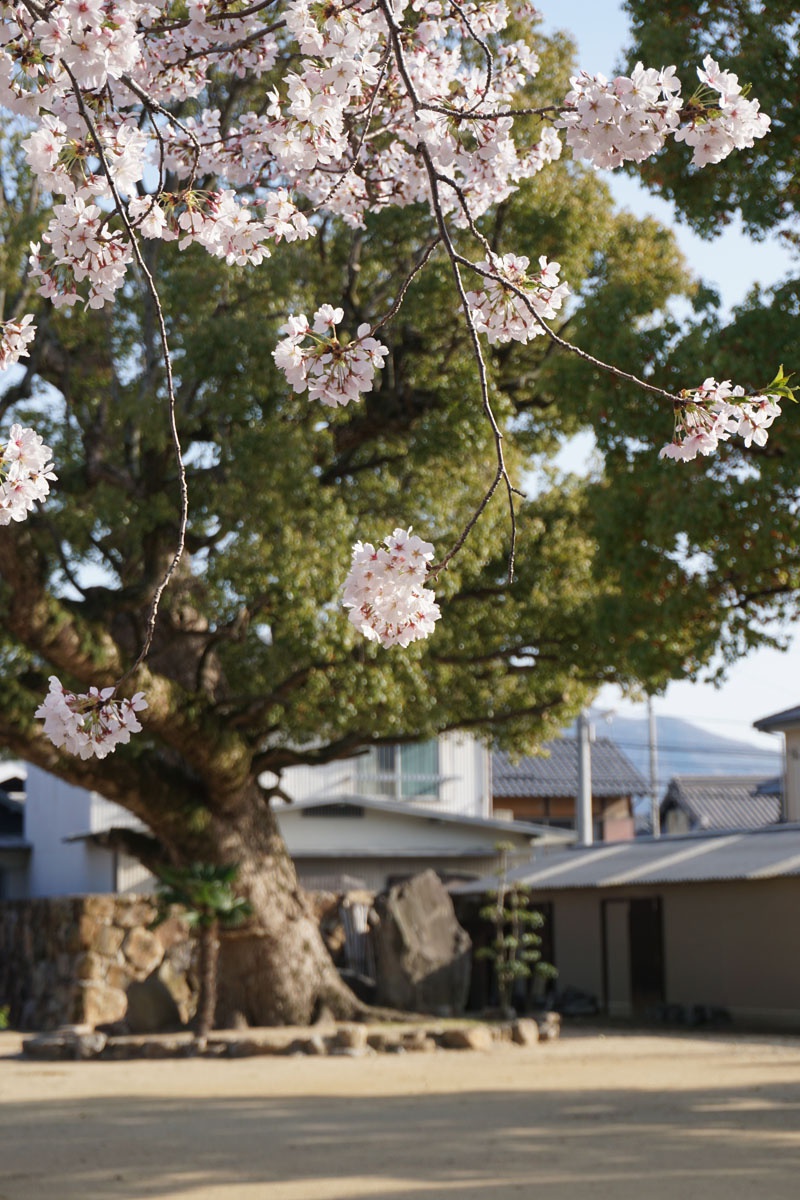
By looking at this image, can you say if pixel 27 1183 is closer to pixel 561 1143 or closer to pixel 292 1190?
pixel 292 1190

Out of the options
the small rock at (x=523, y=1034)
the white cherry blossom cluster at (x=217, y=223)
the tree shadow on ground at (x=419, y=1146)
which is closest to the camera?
the white cherry blossom cluster at (x=217, y=223)

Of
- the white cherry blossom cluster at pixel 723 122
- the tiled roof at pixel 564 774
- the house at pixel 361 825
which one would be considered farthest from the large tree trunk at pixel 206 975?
the tiled roof at pixel 564 774

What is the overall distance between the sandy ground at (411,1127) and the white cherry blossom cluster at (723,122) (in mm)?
4798

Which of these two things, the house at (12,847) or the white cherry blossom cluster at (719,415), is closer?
the white cherry blossom cluster at (719,415)

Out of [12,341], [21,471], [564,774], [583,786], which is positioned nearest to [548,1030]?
[12,341]

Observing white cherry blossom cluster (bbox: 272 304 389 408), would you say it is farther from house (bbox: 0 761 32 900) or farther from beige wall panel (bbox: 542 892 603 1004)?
house (bbox: 0 761 32 900)

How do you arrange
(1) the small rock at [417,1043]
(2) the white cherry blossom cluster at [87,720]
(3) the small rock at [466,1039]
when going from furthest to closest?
(3) the small rock at [466,1039]
(1) the small rock at [417,1043]
(2) the white cherry blossom cluster at [87,720]

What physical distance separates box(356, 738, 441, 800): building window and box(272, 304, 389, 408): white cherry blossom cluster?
84.0 ft

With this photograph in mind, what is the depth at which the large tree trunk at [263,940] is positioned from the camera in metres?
16.2

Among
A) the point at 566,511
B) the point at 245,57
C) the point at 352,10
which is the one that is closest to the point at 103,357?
the point at 566,511

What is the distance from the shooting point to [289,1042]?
14828mm

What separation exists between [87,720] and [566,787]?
3433 cm

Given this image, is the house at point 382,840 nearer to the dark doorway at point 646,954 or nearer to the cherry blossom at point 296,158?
the dark doorway at point 646,954

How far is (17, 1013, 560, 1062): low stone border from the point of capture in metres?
14.8
